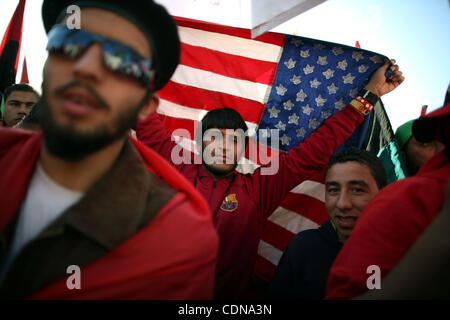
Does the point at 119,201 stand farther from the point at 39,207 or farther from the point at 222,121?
the point at 222,121

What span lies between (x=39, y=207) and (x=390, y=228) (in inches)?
62.1

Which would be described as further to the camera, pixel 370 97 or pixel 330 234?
pixel 370 97

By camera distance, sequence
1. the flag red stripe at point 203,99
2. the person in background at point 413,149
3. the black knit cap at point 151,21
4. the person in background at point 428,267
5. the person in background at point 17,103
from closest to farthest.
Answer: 1. the person in background at point 428,267
2. the black knit cap at point 151,21
3. the person in background at point 413,149
4. the flag red stripe at point 203,99
5. the person in background at point 17,103

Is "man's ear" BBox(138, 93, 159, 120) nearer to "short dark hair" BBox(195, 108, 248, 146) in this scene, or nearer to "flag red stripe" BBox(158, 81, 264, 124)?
"short dark hair" BBox(195, 108, 248, 146)

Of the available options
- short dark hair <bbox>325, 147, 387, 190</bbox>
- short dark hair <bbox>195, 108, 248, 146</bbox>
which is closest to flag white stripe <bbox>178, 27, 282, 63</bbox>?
short dark hair <bbox>195, 108, 248, 146</bbox>

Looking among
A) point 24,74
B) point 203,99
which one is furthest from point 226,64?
point 24,74

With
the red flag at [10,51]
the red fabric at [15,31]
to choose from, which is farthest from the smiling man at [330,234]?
the red fabric at [15,31]

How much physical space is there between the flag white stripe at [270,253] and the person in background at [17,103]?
380cm

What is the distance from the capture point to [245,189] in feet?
8.92

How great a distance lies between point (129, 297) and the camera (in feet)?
3.78

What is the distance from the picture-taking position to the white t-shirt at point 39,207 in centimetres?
117

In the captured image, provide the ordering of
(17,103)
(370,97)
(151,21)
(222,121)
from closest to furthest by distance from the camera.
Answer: (151,21) → (370,97) → (222,121) → (17,103)

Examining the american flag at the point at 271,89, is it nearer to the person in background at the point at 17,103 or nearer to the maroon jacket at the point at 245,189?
the maroon jacket at the point at 245,189

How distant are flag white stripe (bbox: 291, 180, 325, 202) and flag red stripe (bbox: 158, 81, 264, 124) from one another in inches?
40.9
